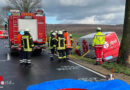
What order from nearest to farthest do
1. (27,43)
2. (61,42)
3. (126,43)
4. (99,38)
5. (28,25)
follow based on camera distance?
(126,43)
(27,43)
(99,38)
(61,42)
(28,25)

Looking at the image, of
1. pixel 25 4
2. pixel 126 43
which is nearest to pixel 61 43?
pixel 126 43

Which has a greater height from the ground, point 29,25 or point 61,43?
point 29,25

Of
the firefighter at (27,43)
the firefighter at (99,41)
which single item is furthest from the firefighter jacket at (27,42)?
the firefighter at (99,41)

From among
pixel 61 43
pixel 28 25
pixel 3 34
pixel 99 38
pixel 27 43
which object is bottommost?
pixel 3 34

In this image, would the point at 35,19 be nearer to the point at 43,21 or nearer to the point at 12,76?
the point at 43,21

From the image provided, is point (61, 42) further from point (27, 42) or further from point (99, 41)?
point (99, 41)

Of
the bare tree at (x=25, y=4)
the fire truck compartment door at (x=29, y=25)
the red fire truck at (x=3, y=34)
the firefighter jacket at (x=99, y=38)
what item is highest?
the bare tree at (x=25, y=4)

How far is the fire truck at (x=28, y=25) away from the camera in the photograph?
1441 cm

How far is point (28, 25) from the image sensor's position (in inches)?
592

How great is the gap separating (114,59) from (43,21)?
22.2 feet

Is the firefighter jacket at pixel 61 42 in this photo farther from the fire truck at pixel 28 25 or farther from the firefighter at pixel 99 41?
the fire truck at pixel 28 25

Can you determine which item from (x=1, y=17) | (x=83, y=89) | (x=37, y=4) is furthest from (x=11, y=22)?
(x=1, y=17)

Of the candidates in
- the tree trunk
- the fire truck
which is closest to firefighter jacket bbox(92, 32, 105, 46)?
the tree trunk

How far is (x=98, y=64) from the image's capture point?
34.1 feet
